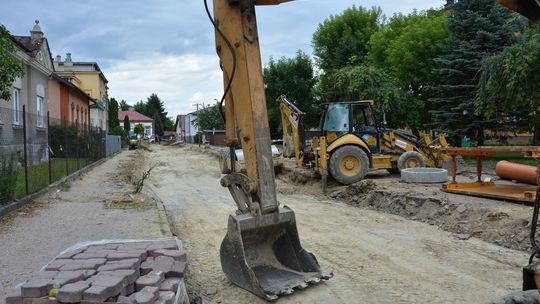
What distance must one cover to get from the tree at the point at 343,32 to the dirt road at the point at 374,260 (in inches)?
1286

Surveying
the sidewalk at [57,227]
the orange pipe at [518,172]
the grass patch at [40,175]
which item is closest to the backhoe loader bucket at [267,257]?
the sidewalk at [57,227]

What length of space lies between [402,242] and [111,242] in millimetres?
4514

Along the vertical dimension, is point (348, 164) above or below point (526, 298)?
above

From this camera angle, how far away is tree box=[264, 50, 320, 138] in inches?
1651

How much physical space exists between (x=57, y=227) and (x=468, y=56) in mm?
18477

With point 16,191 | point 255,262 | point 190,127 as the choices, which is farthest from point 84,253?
point 190,127

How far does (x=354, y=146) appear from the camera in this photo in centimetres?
1473

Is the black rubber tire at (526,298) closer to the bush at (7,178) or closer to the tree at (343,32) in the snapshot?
the bush at (7,178)

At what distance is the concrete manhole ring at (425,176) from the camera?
13180mm

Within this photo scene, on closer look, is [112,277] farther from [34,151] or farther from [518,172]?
[34,151]

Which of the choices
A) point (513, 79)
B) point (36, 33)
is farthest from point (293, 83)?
point (513, 79)

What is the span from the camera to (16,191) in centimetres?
1117

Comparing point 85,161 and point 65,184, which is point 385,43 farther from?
point 65,184

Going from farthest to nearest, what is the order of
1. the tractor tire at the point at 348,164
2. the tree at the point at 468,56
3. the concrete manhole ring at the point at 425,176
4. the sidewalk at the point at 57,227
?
the tree at the point at 468,56 < the tractor tire at the point at 348,164 < the concrete manhole ring at the point at 425,176 < the sidewalk at the point at 57,227
